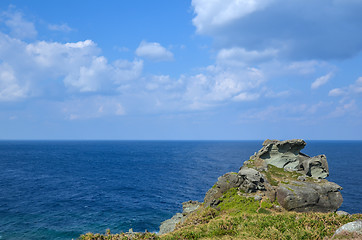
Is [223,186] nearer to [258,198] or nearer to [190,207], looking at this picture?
[258,198]

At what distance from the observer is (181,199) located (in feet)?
208

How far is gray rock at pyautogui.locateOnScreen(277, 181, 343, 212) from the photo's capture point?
31.4 m

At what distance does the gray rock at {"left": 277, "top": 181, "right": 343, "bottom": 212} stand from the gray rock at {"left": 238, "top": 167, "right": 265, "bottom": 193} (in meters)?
3.37

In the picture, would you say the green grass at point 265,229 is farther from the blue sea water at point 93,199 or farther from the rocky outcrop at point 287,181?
the blue sea water at point 93,199

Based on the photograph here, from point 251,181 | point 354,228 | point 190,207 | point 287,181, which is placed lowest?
point 190,207

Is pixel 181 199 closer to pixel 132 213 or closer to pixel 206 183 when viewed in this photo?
pixel 132 213

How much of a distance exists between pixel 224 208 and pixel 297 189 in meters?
11.1

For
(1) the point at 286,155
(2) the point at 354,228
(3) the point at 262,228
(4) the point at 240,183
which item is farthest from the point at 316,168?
(2) the point at 354,228

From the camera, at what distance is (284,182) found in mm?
35781


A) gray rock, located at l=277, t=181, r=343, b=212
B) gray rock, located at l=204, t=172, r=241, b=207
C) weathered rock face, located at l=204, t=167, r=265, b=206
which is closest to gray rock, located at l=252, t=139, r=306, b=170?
weathered rock face, located at l=204, t=167, r=265, b=206

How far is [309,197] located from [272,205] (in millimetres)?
5355

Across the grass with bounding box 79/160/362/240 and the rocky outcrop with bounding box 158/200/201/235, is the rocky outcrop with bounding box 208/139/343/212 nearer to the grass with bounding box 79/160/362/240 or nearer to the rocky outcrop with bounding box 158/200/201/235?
the grass with bounding box 79/160/362/240

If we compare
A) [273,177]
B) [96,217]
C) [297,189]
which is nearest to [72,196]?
[96,217]

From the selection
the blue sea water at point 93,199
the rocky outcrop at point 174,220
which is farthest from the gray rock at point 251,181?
the blue sea water at point 93,199
